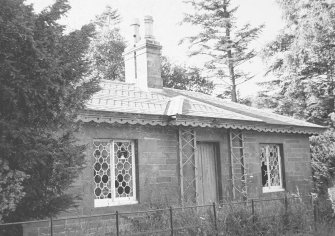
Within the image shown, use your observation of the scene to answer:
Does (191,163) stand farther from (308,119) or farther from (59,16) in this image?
(308,119)

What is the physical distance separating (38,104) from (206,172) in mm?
7333

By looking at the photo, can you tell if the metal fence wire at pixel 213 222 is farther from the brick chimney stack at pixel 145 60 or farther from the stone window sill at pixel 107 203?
the brick chimney stack at pixel 145 60

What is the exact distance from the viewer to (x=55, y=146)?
5.73m

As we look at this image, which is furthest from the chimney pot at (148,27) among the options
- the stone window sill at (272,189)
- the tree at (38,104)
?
the tree at (38,104)

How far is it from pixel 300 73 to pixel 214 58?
9049mm

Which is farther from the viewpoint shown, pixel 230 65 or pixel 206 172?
pixel 230 65

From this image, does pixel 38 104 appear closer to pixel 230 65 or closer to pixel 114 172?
pixel 114 172

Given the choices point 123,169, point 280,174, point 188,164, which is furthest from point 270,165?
point 123,169

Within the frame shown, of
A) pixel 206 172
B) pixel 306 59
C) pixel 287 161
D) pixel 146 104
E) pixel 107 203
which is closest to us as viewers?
pixel 107 203

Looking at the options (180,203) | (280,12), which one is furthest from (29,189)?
(280,12)

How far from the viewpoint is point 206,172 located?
11961 mm

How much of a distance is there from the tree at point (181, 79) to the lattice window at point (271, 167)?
16.8 meters

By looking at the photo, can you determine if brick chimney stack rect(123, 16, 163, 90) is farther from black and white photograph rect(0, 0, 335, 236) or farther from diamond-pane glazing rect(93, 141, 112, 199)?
diamond-pane glazing rect(93, 141, 112, 199)

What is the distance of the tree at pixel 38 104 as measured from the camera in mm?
5012
